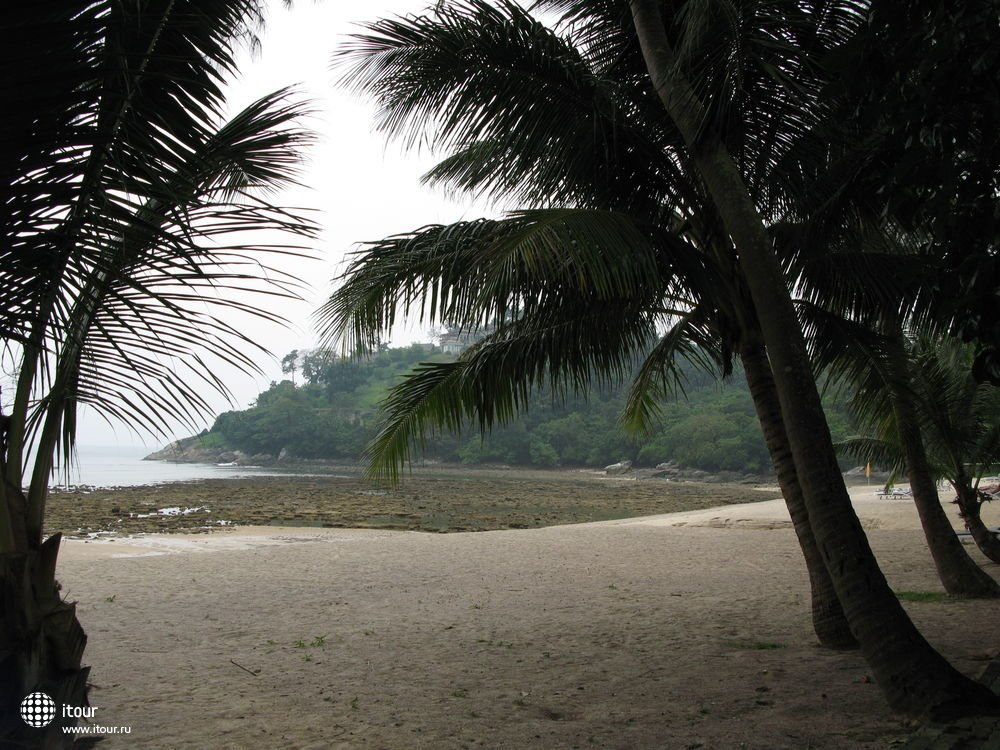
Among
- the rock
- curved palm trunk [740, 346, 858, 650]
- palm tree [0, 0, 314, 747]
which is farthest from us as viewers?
the rock

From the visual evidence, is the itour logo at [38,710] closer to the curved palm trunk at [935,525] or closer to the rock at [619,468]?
the curved palm trunk at [935,525]

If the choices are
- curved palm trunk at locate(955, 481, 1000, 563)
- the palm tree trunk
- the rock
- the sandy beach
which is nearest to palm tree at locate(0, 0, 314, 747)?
the palm tree trunk

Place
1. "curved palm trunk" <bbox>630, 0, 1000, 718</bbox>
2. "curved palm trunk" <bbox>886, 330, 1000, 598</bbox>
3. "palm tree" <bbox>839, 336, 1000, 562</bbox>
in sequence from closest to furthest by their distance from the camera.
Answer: "curved palm trunk" <bbox>630, 0, 1000, 718</bbox> → "curved palm trunk" <bbox>886, 330, 1000, 598</bbox> → "palm tree" <bbox>839, 336, 1000, 562</bbox>

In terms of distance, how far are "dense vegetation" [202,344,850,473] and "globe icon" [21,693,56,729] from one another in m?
35.2

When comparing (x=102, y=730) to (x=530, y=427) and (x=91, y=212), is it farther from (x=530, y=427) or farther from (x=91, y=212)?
(x=530, y=427)

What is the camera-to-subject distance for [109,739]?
3.57 metres

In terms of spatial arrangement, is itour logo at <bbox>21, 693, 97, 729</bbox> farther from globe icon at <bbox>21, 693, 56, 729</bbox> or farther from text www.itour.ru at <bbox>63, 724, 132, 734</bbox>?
text www.itour.ru at <bbox>63, 724, 132, 734</bbox>

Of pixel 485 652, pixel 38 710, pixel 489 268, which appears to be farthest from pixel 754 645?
pixel 38 710

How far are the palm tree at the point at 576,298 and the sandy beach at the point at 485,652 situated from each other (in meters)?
0.55

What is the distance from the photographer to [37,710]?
2527mm

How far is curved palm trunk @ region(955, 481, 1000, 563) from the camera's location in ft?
25.8

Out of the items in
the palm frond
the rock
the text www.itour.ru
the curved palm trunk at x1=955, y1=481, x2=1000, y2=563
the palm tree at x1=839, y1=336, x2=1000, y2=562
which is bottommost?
the rock

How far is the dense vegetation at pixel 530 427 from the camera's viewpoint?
53594 mm

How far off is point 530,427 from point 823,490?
61773 millimetres
